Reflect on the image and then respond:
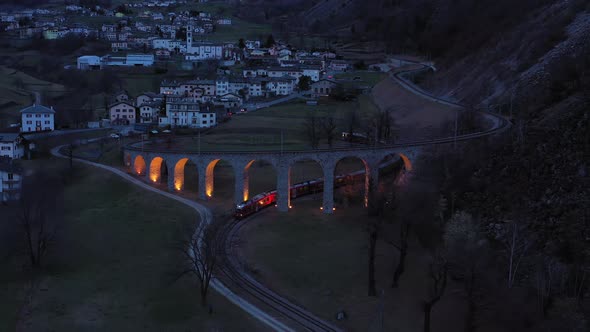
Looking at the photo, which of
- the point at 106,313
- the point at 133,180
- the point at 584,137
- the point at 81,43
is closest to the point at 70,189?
the point at 133,180

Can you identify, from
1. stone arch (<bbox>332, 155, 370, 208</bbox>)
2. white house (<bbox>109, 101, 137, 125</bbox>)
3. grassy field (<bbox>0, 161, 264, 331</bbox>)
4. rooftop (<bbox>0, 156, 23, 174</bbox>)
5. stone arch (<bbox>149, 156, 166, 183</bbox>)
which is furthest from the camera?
white house (<bbox>109, 101, 137, 125</bbox>)

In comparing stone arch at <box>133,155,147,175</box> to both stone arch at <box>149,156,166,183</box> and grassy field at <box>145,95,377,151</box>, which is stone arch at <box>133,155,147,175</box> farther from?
grassy field at <box>145,95,377,151</box>

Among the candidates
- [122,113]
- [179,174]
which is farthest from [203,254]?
[122,113]

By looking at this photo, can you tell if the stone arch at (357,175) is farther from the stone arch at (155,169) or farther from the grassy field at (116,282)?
the stone arch at (155,169)

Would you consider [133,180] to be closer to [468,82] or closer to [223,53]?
[468,82]

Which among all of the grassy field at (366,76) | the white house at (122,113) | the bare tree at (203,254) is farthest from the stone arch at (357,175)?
the grassy field at (366,76)

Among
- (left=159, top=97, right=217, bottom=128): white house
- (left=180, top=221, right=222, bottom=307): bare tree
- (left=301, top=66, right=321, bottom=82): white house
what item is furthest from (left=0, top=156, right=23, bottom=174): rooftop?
(left=301, top=66, right=321, bottom=82): white house

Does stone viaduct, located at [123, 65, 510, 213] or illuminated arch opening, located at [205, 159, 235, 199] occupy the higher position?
stone viaduct, located at [123, 65, 510, 213]
